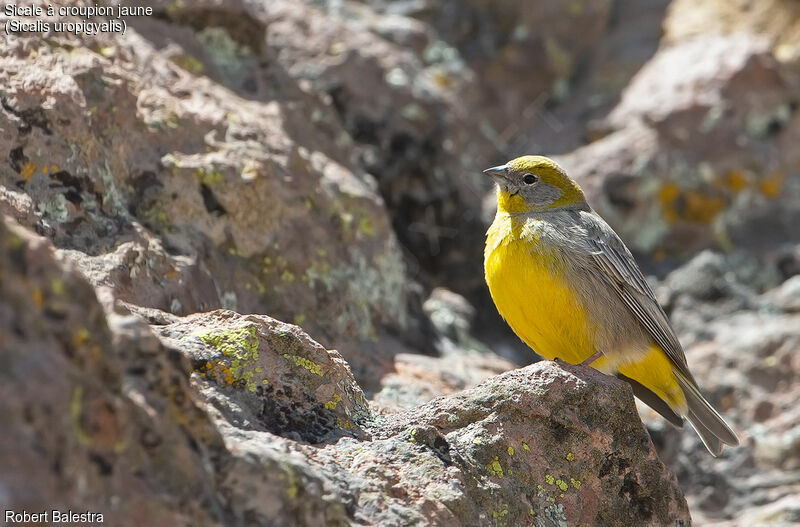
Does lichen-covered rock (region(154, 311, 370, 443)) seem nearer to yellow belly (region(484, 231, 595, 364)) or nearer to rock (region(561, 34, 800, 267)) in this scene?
yellow belly (region(484, 231, 595, 364))

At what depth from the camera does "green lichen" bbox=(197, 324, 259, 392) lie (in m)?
3.20

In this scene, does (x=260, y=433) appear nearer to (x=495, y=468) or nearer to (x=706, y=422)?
(x=495, y=468)

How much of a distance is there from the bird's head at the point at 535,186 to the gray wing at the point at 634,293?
0.46m

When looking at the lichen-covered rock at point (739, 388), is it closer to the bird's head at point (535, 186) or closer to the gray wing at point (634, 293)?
the gray wing at point (634, 293)

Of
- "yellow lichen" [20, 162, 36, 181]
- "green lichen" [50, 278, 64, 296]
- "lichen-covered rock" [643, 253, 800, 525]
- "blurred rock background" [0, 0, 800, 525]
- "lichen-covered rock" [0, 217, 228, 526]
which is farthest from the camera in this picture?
"lichen-covered rock" [643, 253, 800, 525]

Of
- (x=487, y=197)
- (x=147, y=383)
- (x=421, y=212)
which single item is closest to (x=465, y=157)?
(x=487, y=197)

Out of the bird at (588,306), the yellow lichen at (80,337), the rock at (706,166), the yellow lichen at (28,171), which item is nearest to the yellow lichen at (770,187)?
the rock at (706,166)

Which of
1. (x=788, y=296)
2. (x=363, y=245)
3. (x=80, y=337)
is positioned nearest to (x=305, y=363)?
(x=80, y=337)

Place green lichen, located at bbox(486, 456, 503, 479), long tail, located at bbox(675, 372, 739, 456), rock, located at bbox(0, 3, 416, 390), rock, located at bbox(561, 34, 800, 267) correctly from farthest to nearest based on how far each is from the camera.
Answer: rock, located at bbox(561, 34, 800, 267) < long tail, located at bbox(675, 372, 739, 456) < rock, located at bbox(0, 3, 416, 390) < green lichen, located at bbox(486, 456, 503, 479)

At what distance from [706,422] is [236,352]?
3.21 metres

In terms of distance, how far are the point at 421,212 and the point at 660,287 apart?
220 cm

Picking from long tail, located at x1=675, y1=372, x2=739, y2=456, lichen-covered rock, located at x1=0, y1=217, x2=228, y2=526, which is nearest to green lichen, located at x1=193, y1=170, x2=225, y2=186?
lichen-covered rock, located at x1=0, y1=217, x2=228, y2=526

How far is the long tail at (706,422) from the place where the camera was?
515 centimetres

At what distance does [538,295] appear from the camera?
491 centimetres
